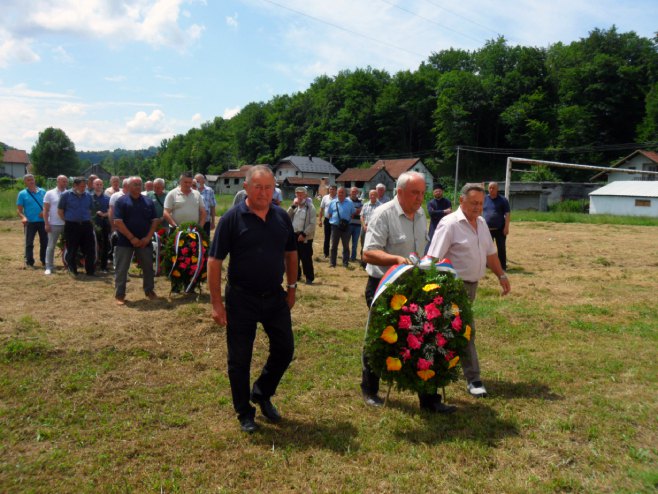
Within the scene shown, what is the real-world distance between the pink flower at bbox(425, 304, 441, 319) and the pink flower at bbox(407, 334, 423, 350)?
0.21 metres

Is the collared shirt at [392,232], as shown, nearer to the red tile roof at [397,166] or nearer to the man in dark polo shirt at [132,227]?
the man in dark polo shirt at [132,227]

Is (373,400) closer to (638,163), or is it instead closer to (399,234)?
(399,234)

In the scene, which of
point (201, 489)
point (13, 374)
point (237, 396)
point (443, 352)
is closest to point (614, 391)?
point (443, 352)

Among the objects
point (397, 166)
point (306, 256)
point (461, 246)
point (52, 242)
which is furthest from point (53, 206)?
point (397, 166)

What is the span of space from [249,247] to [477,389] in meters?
2.76

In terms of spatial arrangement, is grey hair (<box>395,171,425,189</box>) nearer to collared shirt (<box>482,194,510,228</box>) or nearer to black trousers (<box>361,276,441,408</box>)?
black trousers (<box>361,276,441,408</box>)

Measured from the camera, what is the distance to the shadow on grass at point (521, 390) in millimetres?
5469

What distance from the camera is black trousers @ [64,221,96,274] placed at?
11.1m

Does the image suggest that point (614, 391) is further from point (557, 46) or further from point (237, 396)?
point (557, 46)

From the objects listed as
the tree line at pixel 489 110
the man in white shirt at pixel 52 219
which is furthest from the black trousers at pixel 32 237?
the tree line at pixel 489 110

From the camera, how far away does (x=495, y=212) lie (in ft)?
40.0

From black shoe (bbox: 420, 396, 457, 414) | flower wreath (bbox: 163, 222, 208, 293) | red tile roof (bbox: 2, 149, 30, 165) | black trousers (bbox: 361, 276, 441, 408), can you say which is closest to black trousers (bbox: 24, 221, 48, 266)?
Result: flower wreath (bbox: 163, 222, 208, 293)

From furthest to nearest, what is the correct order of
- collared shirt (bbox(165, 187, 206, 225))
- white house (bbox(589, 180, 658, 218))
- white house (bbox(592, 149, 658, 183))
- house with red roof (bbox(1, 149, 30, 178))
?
house with red roof (bbox(1, 149, 30, 178)) < white house (bbox(592, 149, 658, 183)) < white house (bbox(589, 180, 658, 218)) < collared shirt (bbox(165, 187, 206, 225))

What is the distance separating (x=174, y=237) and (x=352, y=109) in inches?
3689
